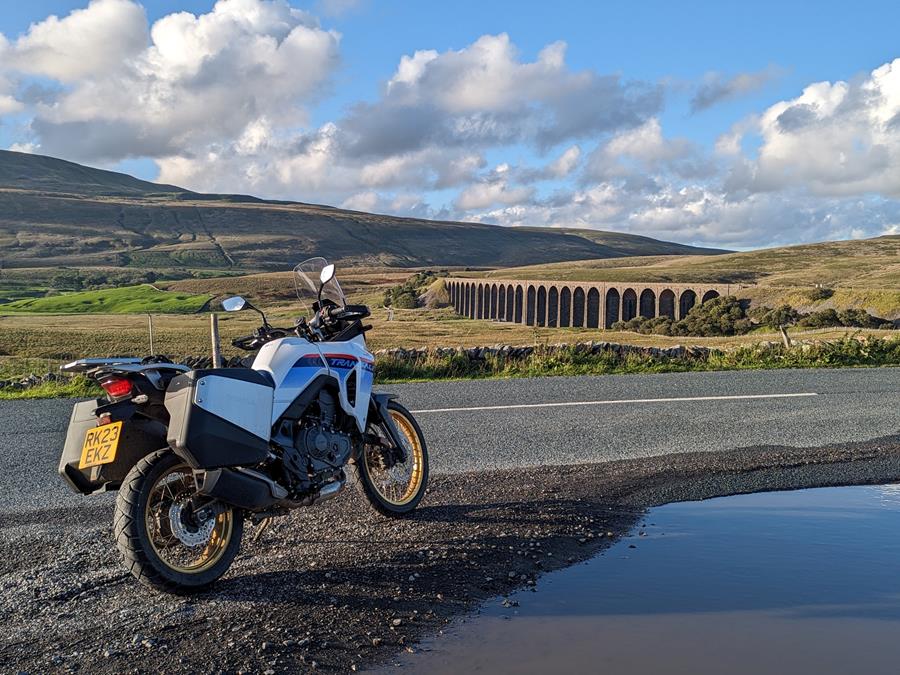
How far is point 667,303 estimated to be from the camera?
8225 cm

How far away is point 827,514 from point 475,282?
103 meters

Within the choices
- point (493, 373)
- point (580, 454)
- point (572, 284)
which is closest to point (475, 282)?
point (572, 284)

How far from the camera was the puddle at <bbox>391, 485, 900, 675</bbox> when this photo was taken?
379 cm

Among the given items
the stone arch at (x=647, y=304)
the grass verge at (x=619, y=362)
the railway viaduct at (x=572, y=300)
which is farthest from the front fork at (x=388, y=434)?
the stone arch at (x=647, y=304)

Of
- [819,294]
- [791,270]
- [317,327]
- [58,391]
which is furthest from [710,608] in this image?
[791,270]

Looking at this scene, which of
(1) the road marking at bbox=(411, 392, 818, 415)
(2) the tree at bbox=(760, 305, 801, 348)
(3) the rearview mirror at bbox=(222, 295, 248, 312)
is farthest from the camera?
(2) the tree at bbox=(760, 305, 801, 348)

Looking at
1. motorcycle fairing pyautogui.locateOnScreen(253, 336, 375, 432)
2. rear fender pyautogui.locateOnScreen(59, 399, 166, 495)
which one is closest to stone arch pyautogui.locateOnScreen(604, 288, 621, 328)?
motorcycle fairing pyautogui.locateOnScreen(253, 336, 375, 432)

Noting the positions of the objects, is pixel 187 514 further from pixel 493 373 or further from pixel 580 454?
pixel 493 373

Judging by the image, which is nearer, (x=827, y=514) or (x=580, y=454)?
(x=827, y=514)

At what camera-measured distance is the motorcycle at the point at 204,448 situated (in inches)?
165

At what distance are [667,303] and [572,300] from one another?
553 inches

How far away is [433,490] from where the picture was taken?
6.49m

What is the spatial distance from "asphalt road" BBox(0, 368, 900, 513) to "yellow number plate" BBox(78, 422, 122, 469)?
236cm

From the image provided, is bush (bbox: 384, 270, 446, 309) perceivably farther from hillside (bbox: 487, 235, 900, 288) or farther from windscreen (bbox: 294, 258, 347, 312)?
windscreen (bbox: 294, 258, 347, 312)
